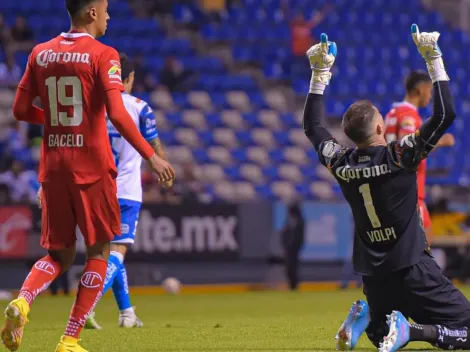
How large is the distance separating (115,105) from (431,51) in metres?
1.84

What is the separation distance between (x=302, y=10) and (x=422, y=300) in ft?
60.2

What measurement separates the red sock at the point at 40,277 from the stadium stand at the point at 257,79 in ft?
42.7

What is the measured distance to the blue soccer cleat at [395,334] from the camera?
5.80 meters

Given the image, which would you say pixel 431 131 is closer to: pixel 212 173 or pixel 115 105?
pixel 115 105

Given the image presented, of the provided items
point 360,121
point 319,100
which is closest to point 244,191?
point 319,100

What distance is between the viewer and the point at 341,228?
1772 centimetres

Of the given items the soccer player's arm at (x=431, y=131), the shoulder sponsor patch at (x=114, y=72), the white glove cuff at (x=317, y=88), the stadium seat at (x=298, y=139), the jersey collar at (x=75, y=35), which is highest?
the jersey collar at (x=75, y=35)

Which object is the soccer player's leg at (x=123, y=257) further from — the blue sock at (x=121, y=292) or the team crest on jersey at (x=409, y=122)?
the team crest on jersey at (x=409, y=122)

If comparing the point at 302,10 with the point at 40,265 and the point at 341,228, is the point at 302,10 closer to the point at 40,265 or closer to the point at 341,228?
the point at 341,228

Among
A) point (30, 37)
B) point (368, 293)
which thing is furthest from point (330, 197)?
point (368, 293)

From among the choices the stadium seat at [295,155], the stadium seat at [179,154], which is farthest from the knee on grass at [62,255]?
the stadium seat at [295,155]

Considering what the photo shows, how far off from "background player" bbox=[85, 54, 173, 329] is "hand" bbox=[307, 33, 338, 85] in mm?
2599

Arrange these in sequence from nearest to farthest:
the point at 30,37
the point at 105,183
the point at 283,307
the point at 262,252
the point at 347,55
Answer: the point at 105,183 < the point at 283,307 < the point at 262,252 < the point at 30,37 < the point at 347,55

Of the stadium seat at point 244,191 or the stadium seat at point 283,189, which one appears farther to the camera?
the stadium seat at point 283,189
